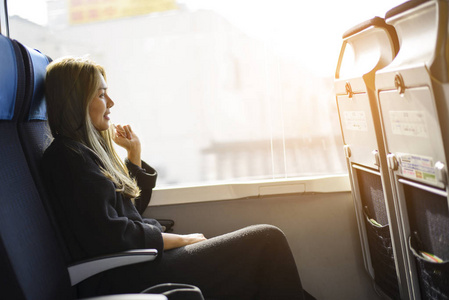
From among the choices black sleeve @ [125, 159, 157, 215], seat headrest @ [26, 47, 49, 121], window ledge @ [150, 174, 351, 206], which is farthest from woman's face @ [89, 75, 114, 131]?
window ledge @ [150, 174, 351, 206]

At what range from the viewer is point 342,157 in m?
2.43

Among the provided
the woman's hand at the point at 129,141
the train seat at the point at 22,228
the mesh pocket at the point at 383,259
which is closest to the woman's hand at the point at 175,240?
the train seat at the point at 22,228

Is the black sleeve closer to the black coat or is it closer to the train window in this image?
the train window

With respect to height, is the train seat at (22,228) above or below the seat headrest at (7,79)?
below

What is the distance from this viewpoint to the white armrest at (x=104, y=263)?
63.8 inches

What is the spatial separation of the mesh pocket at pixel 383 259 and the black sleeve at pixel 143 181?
0.93m

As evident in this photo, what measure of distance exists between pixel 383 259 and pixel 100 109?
1275mm

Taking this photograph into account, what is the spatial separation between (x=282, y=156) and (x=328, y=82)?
0.41 metres

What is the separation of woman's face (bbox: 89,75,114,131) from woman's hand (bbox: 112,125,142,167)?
0.99 ft

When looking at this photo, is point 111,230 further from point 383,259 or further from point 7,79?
point 383,259

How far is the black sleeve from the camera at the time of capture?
217cm

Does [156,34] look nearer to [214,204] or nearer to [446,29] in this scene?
[214,204]

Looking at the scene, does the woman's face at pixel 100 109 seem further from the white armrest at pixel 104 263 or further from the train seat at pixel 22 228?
the white armrest at pixel 104 263

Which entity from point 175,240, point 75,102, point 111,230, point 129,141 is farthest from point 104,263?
point 129,141
